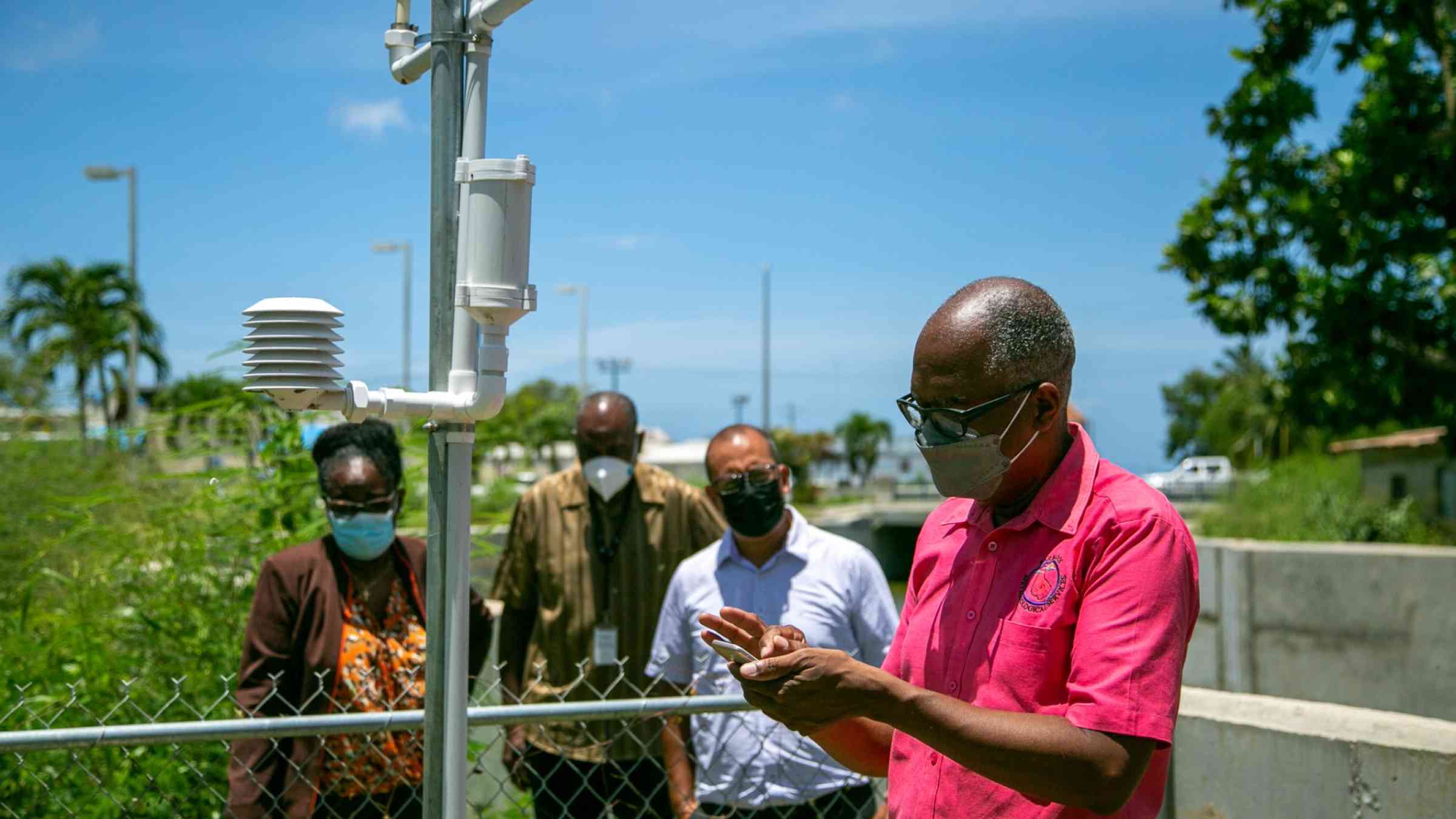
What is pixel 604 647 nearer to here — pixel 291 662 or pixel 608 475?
pixel 608 475

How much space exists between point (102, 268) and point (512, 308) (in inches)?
1456

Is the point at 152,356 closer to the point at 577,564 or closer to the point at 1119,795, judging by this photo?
the point at 577,564

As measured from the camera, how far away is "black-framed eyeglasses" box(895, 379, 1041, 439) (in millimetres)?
2076

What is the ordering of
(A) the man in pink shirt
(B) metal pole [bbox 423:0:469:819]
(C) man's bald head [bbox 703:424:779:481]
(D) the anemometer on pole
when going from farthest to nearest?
(C) man's bald head [bbox 703:424:779:481] < (B) metal pole [bbox 423:0:469:819] < (D) the anemometer on pole < (A) the man in pink shirt

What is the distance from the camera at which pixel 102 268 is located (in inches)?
1367

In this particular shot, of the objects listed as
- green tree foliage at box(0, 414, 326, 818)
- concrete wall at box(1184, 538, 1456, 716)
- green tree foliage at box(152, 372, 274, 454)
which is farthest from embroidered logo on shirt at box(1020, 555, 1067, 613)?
concrete wall at box(1184, 538, 1456, 716)

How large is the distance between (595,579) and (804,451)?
57.0m

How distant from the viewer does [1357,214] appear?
1113 cm

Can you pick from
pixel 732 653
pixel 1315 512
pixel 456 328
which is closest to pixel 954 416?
pixel 732 653

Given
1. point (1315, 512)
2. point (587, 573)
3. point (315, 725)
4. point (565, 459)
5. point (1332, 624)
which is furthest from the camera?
point (565, 459)

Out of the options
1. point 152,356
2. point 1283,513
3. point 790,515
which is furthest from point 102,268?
point 790,515

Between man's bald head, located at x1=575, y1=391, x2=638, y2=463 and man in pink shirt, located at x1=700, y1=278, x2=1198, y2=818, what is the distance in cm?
266

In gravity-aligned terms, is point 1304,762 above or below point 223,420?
below

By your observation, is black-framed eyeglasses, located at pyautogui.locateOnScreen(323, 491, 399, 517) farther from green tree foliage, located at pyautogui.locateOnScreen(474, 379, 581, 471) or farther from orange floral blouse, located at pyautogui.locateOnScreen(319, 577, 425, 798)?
green tree foliage, located at pyautogui.locateOnScreen(474, 379, 581, 471)
